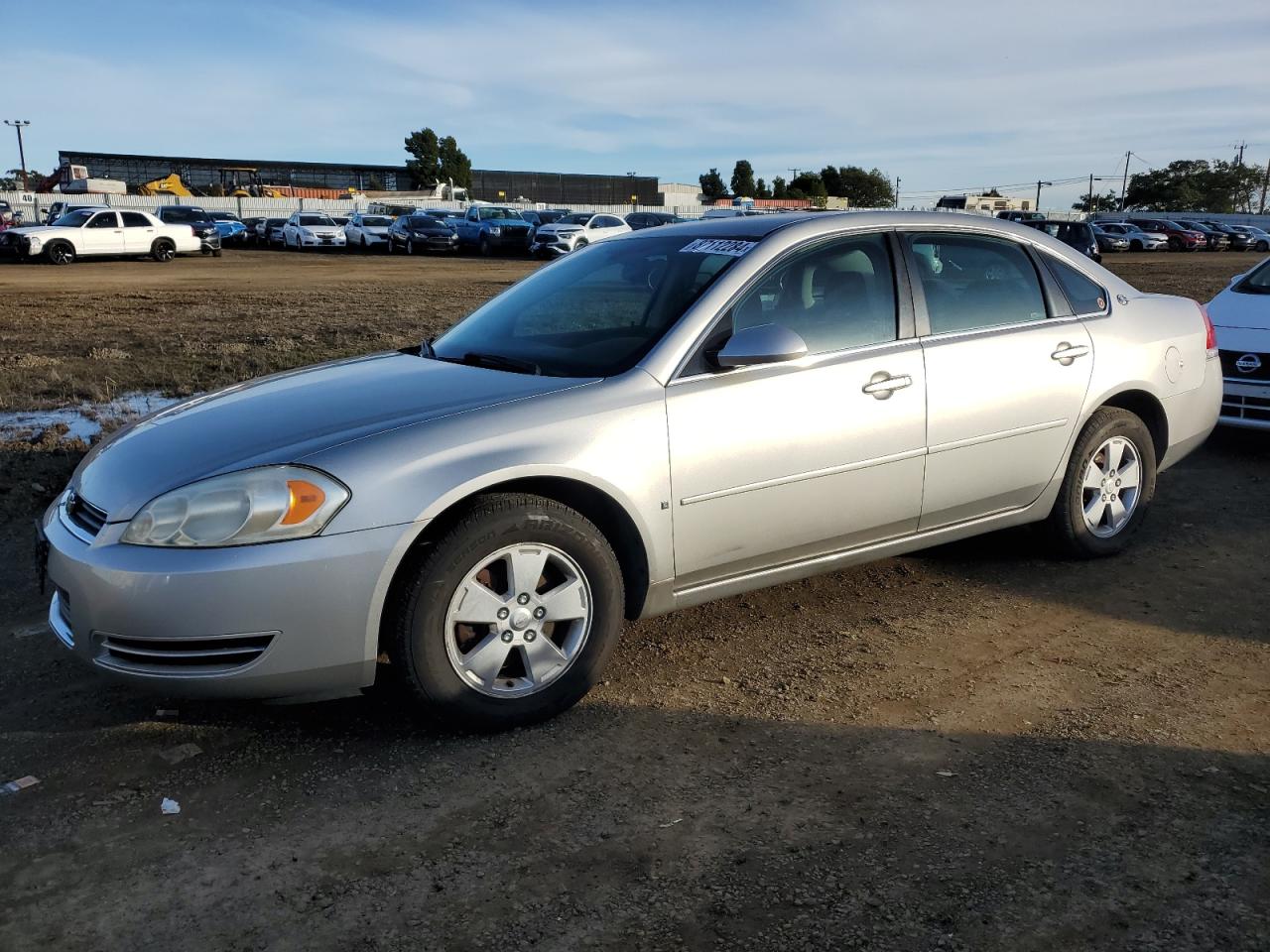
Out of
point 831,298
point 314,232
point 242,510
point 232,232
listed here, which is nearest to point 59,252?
point 314,232

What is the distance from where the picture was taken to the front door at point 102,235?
29.9 m

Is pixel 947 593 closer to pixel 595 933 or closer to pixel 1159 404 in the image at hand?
pixel 1159 404

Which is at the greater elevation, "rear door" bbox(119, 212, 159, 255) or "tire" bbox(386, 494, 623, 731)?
"rear door" bbox(119, 212, 159, 255)

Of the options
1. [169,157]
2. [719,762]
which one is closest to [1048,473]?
[719,762]

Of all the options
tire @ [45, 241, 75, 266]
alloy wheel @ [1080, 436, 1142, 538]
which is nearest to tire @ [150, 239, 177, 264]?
tire @ [45, 241, 75, 266]

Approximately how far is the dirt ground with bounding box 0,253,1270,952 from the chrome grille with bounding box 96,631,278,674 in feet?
1.18

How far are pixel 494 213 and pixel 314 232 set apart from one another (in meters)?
6.60

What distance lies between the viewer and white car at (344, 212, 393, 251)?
131ft

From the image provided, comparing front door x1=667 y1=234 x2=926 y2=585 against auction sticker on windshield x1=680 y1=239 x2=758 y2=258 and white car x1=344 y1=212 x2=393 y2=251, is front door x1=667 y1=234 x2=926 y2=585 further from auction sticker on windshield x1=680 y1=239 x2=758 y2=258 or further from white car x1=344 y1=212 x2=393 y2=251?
white car x1=344 y1=212 x2=393 y2=251

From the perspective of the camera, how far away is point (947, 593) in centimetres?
473

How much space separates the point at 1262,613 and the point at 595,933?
3317 mm

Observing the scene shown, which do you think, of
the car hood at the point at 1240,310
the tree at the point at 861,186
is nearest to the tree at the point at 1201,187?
the tree at the point at 861,186

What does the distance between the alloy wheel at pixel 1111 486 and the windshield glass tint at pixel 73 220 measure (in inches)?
1222

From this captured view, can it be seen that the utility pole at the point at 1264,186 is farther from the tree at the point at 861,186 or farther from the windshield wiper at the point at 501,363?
the windshield wiper at the point at 501,363
